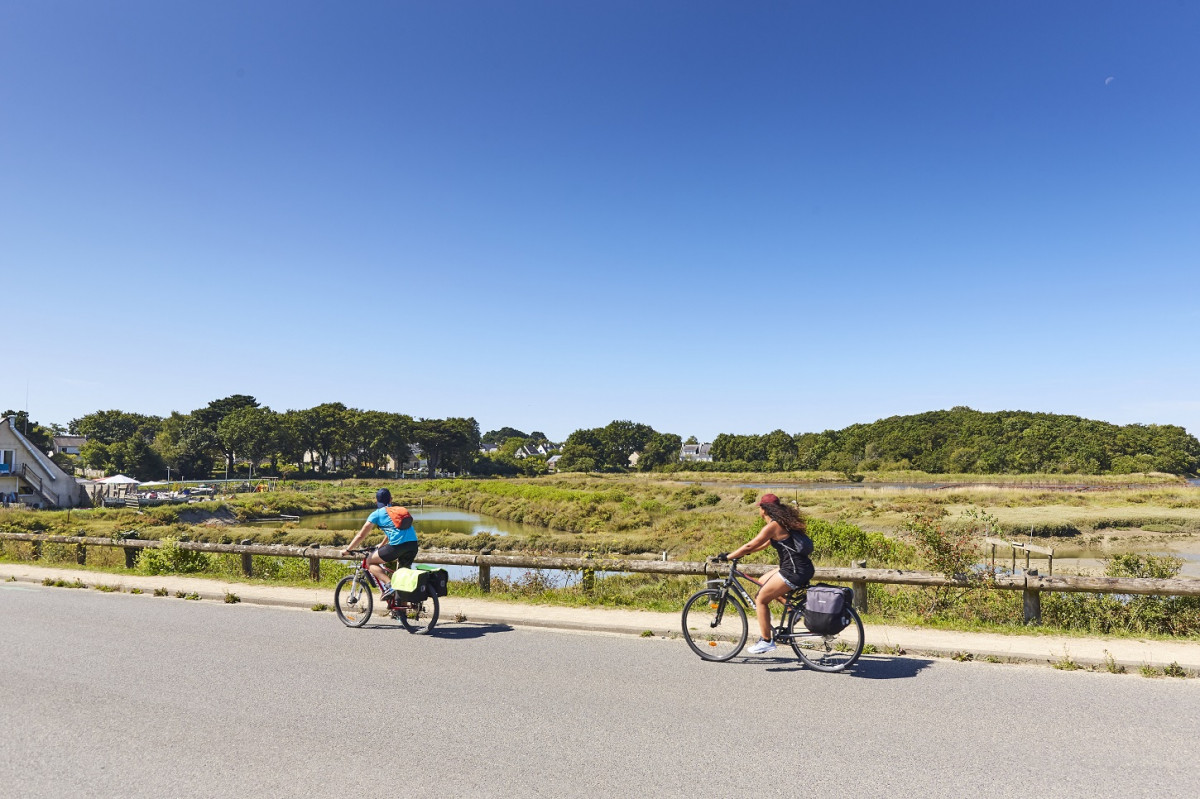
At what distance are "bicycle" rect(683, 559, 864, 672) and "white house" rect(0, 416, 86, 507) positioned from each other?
53.7 meters

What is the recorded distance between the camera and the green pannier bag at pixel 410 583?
8445 mm

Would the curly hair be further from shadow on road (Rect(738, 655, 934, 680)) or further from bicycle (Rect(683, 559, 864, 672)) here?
shadow on road (Rect(738, 655, 934, 680))

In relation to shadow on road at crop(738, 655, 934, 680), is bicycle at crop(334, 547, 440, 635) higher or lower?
higher

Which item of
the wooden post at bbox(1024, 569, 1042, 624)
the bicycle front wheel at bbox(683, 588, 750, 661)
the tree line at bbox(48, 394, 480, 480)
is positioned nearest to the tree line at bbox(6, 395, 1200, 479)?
the tree line at bbox(48, 394, 480, 480)

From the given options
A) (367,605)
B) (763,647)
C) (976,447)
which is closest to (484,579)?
(367,605)

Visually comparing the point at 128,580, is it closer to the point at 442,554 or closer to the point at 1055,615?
the point at 442,554

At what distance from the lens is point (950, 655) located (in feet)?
24.3

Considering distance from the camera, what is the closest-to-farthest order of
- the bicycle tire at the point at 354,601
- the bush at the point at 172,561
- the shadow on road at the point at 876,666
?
the shadow on road at the point at 876,666 → the bicycle tire at the point at 354,601 → the bush at the point at 172,561

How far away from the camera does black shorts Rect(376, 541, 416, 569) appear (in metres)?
8.74

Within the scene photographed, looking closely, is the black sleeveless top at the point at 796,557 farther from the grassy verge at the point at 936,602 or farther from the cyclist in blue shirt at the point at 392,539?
the cyclist in blue shirt at the point at 392,539

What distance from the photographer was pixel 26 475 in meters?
45.9

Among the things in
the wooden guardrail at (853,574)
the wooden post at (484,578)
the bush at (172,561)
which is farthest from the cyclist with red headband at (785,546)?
the bush at (172,561)

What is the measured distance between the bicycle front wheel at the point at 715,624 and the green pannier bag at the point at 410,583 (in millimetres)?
3333

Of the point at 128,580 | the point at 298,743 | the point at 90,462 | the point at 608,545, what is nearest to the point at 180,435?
the point at 90,462
